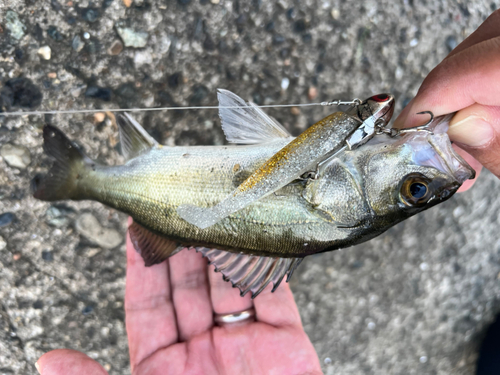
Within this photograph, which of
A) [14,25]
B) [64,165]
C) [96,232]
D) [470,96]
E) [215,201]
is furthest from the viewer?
[96,232]

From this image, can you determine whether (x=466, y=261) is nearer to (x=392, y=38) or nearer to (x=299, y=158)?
(x=392, y=38)

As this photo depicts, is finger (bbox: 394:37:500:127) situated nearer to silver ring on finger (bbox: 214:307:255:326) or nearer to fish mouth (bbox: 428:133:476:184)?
fish mouth (bbox: 428:133:476:184)

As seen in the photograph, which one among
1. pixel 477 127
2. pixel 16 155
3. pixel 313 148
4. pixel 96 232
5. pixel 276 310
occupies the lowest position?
pixel 276 310

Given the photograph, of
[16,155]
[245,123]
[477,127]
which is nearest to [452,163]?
[477,127]

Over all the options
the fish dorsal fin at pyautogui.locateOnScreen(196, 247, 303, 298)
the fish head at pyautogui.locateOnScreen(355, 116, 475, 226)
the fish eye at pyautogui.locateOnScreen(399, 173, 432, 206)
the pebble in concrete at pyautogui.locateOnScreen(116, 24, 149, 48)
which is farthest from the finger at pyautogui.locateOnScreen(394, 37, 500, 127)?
the pebble in concrete at pyautogui.locateOnScreen(116, 24, 149, 48)

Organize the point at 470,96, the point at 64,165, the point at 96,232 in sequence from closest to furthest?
the point at 470,96, the point at 64,165, the point at 96,232

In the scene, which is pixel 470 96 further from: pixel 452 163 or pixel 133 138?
pixel 133 138

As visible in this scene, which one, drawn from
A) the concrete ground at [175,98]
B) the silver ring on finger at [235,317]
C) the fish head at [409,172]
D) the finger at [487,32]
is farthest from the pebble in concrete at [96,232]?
the finger at [487,32]
